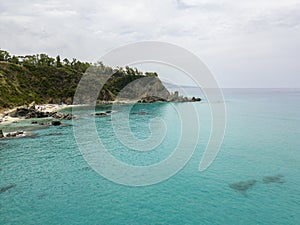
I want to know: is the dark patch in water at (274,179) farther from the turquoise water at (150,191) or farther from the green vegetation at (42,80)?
the green vegetation at (42,80)

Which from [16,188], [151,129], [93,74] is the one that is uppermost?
[93,74]

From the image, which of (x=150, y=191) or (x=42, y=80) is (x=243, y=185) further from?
(x=42, y=80)

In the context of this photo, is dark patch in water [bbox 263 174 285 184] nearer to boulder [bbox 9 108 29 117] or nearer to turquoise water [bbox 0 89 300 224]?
turquoise water [bbox 0 89 300 224]

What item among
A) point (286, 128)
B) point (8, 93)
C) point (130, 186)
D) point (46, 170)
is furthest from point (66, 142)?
point (8, 93)

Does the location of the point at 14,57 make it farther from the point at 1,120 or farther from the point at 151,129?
the point at 151,129

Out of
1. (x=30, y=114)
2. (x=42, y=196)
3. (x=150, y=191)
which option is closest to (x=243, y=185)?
(x=150, y=191)
